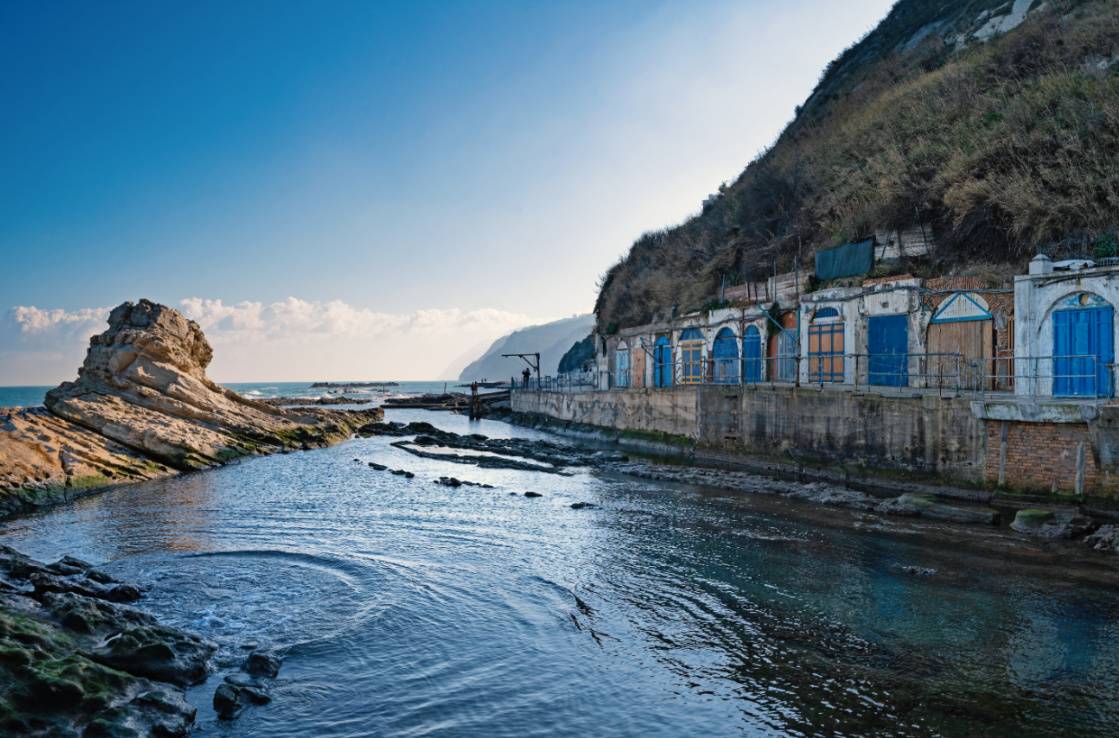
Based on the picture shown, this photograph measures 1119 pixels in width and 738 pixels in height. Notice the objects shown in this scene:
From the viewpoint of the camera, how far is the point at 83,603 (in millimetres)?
8508

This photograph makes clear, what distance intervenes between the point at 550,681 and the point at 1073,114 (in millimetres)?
25641

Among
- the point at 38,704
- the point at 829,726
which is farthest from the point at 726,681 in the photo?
the point at 38,704

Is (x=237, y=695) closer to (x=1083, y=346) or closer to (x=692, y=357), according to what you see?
(x=1083, y=346)

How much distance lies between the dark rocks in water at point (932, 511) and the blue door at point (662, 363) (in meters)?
19.0

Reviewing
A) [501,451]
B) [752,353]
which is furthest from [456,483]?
[752,353]

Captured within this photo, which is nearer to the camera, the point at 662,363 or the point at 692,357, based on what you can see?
the point at 692,357

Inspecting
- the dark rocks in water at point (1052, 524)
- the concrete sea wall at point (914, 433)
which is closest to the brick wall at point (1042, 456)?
the concrete sea wall at point (914, 433)

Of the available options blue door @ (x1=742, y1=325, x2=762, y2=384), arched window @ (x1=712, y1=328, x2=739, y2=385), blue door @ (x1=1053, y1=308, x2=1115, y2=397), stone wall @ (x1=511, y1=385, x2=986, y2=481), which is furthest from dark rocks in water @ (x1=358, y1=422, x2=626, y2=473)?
blue door @ (x1=1053, y1=308, x2=1115, y2=397)

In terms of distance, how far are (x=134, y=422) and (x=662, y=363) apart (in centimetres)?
2396

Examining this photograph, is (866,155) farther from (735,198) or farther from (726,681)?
(726,681)

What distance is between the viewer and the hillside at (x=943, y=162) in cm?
2123

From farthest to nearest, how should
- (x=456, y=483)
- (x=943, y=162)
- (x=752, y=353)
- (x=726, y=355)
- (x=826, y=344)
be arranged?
(x=726, y=355) < (x=752, y=353) < (x=826, y=344) < (x=943, y=162) < (x=456, y=483)

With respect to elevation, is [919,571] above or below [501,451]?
above

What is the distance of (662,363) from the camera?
36.1 metres
